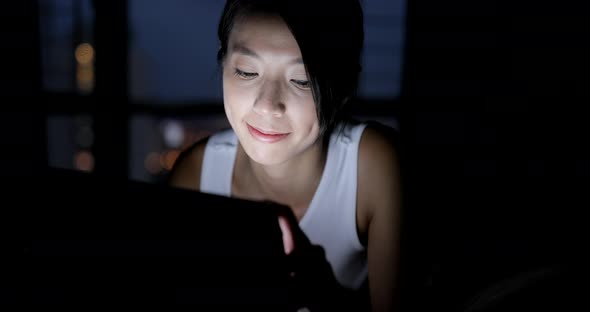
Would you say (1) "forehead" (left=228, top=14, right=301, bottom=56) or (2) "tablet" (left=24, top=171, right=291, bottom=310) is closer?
(2) "tablet" (left=24, top=171, right=291, bottom=310)

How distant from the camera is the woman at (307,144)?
81cm

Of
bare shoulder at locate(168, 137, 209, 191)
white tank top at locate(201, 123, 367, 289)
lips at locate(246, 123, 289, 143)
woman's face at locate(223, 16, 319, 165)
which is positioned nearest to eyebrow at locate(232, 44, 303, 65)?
woman's face at locate(223, 16, 319, 165)

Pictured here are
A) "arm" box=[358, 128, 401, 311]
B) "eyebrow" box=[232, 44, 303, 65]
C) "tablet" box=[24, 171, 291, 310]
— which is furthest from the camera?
"arm" box=[358, 128, 401, 311]

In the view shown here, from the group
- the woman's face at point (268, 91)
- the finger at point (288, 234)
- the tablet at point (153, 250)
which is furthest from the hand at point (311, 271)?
the tablet at point (153, 250)

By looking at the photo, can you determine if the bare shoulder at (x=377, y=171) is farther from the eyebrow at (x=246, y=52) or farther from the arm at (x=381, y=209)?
the eyebrow at (x=246, y=52)

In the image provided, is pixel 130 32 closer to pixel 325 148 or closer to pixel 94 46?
pixel 94 46

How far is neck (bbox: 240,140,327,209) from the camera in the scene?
1102mm

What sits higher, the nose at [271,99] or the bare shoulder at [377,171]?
the nose at [271,99]

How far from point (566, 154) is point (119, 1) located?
2147 millimetres

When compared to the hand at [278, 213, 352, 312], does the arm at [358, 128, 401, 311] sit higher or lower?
higher

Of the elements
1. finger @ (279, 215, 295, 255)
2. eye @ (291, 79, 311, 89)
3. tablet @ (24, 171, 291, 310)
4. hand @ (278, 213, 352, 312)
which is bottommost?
hand @ (278, 213, 352, 312)

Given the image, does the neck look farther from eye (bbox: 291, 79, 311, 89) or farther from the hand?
eye (bbox: 291, 79, 311, 89)

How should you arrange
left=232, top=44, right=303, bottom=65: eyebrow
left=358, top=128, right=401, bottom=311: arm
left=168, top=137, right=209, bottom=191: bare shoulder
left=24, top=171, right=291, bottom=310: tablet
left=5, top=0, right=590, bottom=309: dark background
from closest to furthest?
left=24, top=171, right=291, bottom=310: tablet → left=232, top=44, right=303, bottom=65: eyebrow → left=358, top=128, right=401, bottom=311: arm → left=168, top=137, right=209, bottom=191: bare shoulder → left=5, top=0, right=590, bottom=309: dark background

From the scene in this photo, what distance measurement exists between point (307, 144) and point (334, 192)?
229 millimetres
